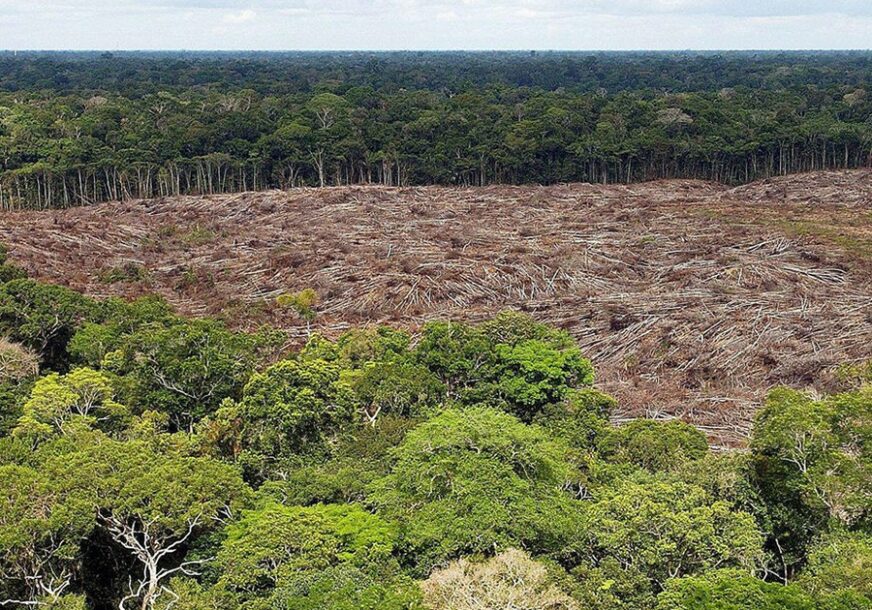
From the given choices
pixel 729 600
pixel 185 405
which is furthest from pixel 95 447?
pixel 729 600

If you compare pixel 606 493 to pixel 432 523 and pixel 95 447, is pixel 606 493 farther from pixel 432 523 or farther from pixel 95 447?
pixel 95 447

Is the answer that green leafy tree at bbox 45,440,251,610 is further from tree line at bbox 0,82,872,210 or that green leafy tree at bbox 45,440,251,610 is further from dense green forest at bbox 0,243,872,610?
tree line at bbox 0,82,872,210

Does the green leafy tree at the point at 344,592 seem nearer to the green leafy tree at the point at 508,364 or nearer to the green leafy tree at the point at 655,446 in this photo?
the green leafy tree at the point at 655,446

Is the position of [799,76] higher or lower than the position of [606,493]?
higher

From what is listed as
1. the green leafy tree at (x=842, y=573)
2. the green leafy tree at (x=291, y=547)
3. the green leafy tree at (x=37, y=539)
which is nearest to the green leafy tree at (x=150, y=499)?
the green leafy tree at (x=37, y=539)

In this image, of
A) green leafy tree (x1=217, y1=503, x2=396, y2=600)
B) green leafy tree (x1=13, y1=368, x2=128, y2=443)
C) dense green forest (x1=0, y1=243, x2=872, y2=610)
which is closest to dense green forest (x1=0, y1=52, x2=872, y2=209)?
green leafy tree (x1=13, y1=368, x2=128, y2=443)
